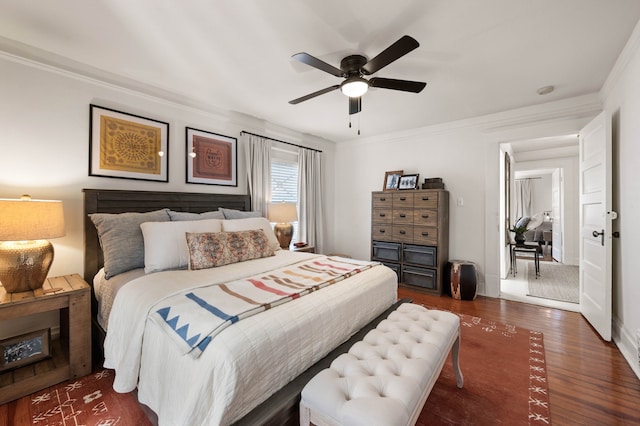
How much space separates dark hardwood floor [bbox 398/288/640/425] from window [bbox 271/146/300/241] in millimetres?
2724

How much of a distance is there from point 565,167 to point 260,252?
22.7 feet

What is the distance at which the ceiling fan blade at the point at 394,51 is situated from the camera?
166cm

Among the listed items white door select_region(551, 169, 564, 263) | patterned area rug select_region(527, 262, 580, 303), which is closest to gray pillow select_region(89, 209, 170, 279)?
patterned area rug select_region(527, 262, 580, 303)

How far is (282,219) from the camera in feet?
12.4

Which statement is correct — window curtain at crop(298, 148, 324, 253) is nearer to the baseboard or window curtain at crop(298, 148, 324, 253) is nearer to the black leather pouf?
the black leather pouf

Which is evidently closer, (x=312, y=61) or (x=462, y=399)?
(x=462, y=399)

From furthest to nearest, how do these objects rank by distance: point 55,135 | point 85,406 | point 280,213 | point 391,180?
point 391,180, point 280,213, point 55,135, point 85,406

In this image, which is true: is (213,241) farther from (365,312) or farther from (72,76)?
(72,76)

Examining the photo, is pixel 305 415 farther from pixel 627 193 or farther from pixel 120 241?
pixel 627 193

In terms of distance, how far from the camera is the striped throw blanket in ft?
4.03

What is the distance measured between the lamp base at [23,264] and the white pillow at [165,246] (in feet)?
2.10

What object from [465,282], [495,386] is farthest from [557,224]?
[495,386]

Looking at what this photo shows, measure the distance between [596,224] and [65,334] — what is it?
492cm

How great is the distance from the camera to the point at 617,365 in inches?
83.8
